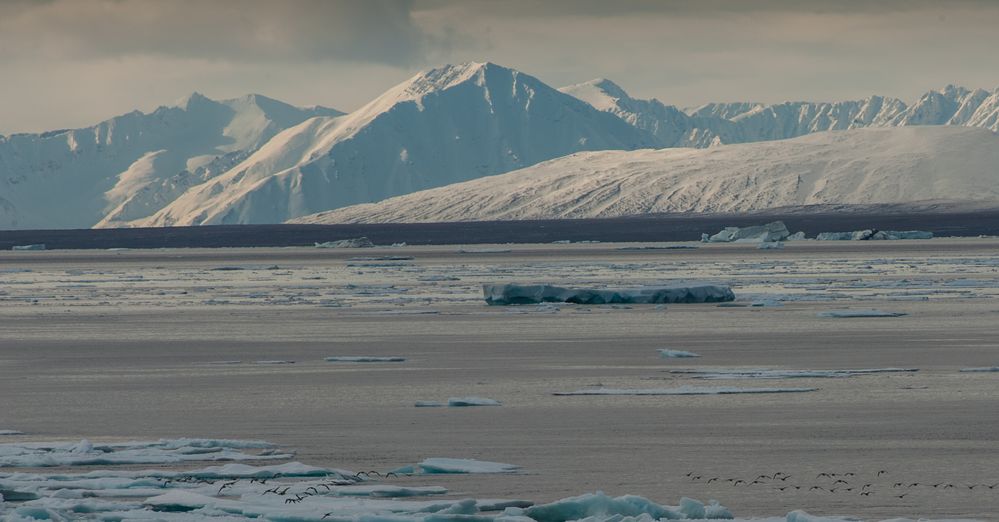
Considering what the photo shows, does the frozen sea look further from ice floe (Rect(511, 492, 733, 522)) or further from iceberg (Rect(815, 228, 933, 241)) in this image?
iceberg (Rect(815, 228, 933, 241))

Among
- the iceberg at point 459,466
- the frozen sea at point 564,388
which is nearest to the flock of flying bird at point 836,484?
the frozen sea at point 564,388

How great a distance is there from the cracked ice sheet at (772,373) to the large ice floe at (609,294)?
18.0 m

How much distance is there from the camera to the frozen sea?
1525 centimetres

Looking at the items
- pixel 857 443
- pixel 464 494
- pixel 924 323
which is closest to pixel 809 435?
pixel 857 443

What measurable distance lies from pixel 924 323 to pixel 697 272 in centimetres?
3012

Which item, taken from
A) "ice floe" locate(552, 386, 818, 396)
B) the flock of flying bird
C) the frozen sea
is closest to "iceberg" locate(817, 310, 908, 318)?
the frozen sea

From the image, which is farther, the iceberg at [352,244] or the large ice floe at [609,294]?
the iceberg at [352,244]

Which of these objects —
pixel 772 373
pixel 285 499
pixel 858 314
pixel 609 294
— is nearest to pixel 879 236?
pixel 609 294

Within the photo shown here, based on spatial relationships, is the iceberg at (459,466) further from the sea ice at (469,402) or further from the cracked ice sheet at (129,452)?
the sea ice at (469,402)

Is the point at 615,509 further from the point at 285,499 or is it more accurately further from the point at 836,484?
the point at 285,499

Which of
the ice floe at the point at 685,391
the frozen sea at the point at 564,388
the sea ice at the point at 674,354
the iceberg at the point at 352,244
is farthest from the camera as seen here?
the iceberg at the point at 352,244

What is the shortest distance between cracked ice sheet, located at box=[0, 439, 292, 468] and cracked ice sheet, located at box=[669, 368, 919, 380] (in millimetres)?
8439

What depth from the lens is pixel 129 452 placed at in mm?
16688

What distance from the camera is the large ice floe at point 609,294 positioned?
140 ft
